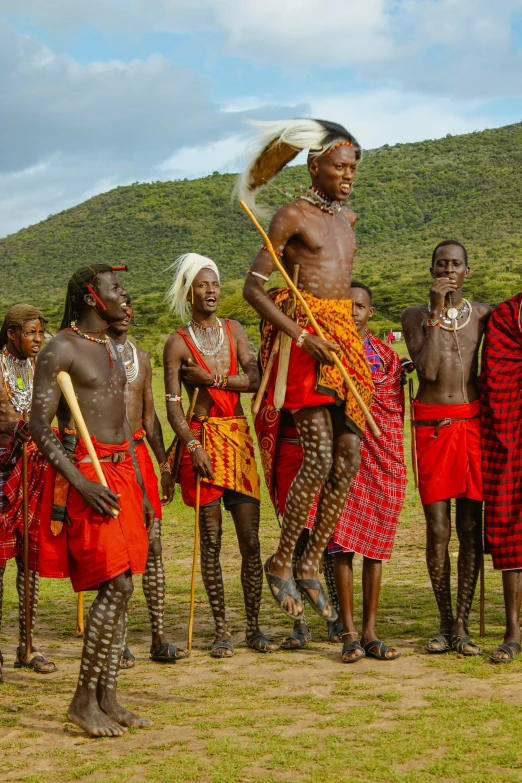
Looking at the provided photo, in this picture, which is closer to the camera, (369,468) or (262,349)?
(262,349)

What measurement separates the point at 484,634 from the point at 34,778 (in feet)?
12.3

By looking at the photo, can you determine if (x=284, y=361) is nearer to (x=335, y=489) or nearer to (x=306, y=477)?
(x=306, y=477)

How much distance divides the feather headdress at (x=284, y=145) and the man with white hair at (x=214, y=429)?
64.5 inches

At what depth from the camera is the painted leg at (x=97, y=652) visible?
5684mm

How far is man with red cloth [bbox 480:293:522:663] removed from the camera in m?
7.18

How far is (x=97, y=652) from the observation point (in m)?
5.73

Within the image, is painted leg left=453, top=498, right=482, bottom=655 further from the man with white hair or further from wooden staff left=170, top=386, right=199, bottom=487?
wooden staff left=170, top=386, right=199, bottom=487

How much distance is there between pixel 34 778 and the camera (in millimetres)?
5070

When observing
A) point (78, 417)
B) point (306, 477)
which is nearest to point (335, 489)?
point (306, 477)

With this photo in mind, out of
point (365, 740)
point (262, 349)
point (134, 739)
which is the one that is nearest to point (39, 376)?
point (262, 349)

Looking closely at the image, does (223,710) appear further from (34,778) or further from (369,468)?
(369,468)

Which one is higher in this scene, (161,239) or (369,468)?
(161,239)

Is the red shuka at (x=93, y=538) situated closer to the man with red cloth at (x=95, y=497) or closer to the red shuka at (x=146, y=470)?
the man with red cloth at (x=95, y=497)

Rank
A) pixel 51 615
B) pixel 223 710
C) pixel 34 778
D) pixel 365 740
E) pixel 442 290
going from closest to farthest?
1. pixel 34 778
2. pixel 365 740
3. pixel 223 710
4. pixel 442 290
5. pixel 51 615
